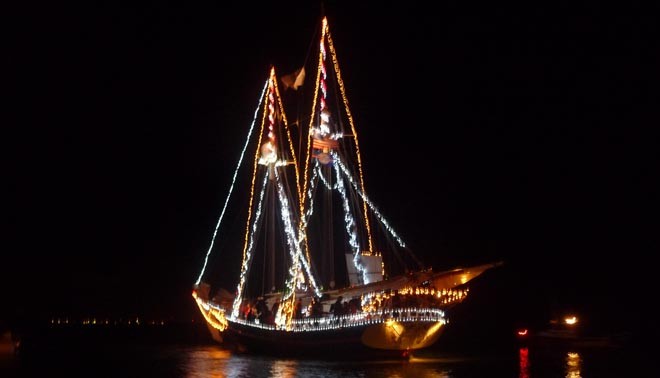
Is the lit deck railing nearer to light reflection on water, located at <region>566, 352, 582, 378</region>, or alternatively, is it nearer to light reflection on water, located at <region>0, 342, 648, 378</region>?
light reflection on water, located at <region>0, 342, 648, 378</region>

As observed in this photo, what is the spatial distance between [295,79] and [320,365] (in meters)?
12.3

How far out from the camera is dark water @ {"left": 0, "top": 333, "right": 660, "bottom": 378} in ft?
66.5

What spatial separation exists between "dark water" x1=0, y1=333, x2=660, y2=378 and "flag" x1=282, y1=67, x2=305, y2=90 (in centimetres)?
1110

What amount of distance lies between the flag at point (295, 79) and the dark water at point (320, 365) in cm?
1110

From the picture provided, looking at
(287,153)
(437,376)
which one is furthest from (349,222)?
(437,376)

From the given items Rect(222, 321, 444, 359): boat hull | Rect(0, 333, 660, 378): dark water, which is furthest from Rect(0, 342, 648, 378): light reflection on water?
Rect(222, 321, 444, 359): boat hull

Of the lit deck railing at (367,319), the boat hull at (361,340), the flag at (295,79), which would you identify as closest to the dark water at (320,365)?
the boat hull at (361,340)

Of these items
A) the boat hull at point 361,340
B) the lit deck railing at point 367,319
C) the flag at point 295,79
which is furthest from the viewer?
the flag at point 295,79

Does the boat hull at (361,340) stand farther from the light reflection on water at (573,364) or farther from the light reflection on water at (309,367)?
the light reflection on water at (573,364)

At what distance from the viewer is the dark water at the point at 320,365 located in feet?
66.5

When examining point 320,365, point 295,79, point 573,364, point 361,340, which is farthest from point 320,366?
point 295,79

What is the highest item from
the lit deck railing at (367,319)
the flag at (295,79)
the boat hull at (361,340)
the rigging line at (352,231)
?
the flag at (295,79)

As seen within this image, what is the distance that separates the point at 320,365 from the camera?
22719 mm

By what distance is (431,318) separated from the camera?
995 inches
